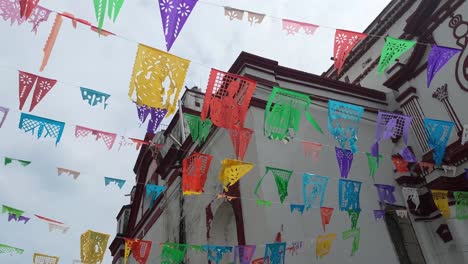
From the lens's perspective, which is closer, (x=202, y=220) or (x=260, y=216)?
(x=260, y=216)

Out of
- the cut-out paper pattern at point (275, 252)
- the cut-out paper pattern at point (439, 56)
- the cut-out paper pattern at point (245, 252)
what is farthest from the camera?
the cut-out paper pattern at point (245, 252)

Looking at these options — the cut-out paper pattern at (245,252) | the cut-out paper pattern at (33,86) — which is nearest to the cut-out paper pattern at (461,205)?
the cut-out paper pattern at (245,252)

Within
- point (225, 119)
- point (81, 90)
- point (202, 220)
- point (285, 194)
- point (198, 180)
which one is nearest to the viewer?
point (81, 90)

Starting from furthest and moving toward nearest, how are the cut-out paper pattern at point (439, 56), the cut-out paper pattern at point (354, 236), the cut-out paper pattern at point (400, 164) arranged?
1. the cut-out paper pattern at point (400, 164)
2. the cut-out paper pattern at point (354, 236)
3. the cut-out paper pattern at point (439, 56)

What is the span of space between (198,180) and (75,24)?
4748 millimetres

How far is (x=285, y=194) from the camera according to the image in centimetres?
845

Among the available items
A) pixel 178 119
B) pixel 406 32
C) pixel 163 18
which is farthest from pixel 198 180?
pixel 406 32

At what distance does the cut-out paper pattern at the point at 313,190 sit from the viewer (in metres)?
9.05

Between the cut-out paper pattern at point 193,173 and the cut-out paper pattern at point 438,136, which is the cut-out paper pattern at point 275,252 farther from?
the cut-out paper pattern at point 438,136

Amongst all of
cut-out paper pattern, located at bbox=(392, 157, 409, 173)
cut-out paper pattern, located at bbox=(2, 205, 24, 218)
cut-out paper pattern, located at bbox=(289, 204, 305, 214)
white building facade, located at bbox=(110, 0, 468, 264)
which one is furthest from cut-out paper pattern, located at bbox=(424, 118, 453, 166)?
cut-out paper pattern, located at bbox=(2, 205, 24, 218)

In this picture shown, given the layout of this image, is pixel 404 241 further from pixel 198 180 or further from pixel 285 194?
pixel 198 180

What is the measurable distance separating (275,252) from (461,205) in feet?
16.3

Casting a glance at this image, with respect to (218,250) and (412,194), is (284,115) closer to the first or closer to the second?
(218,250)

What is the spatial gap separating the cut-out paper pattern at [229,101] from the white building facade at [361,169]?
1.85m
